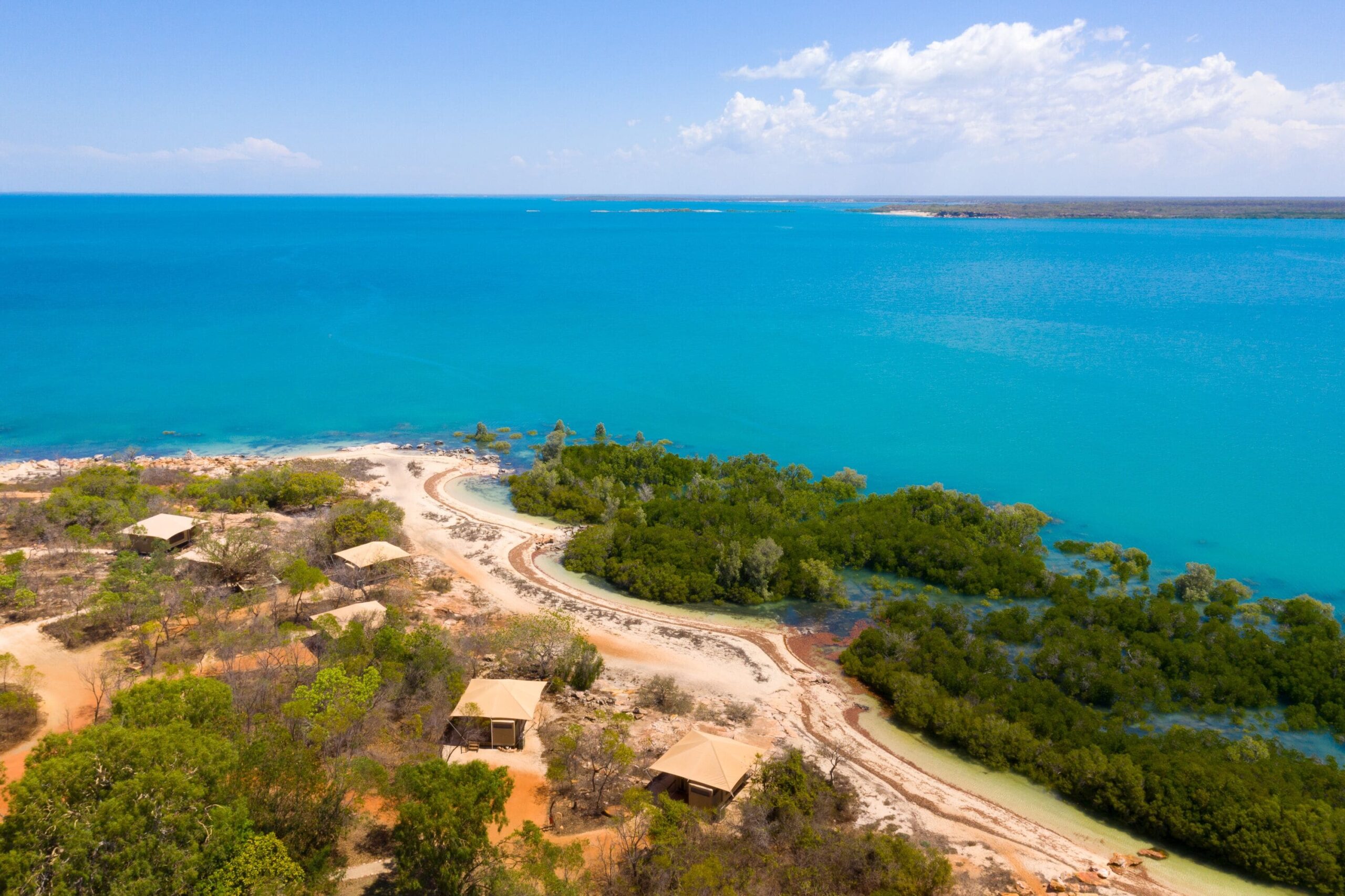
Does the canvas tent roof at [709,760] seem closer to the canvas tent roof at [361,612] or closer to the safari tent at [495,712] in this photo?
the safari tent at [495,712]

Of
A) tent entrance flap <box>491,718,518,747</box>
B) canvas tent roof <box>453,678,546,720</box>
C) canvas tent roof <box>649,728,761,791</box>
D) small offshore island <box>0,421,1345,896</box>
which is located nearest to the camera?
small offshore island <box>0,421,1345,896</box>

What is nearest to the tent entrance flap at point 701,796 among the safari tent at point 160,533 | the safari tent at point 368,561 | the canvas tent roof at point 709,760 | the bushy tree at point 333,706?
the canvas tent roof at point 709,760

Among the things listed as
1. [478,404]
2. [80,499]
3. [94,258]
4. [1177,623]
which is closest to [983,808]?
[1177,623]

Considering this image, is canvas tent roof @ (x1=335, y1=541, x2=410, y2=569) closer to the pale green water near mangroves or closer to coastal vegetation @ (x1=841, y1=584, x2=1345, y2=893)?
the pale green water near mangroves

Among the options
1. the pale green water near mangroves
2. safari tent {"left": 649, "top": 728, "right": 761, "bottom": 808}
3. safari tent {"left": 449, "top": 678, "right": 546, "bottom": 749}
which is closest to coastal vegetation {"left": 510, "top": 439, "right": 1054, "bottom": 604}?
the pale green water near mangroves

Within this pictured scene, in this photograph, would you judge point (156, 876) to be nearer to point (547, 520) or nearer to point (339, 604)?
point (339, 604)

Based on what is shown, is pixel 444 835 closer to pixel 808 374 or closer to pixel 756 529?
pixel 756 529
